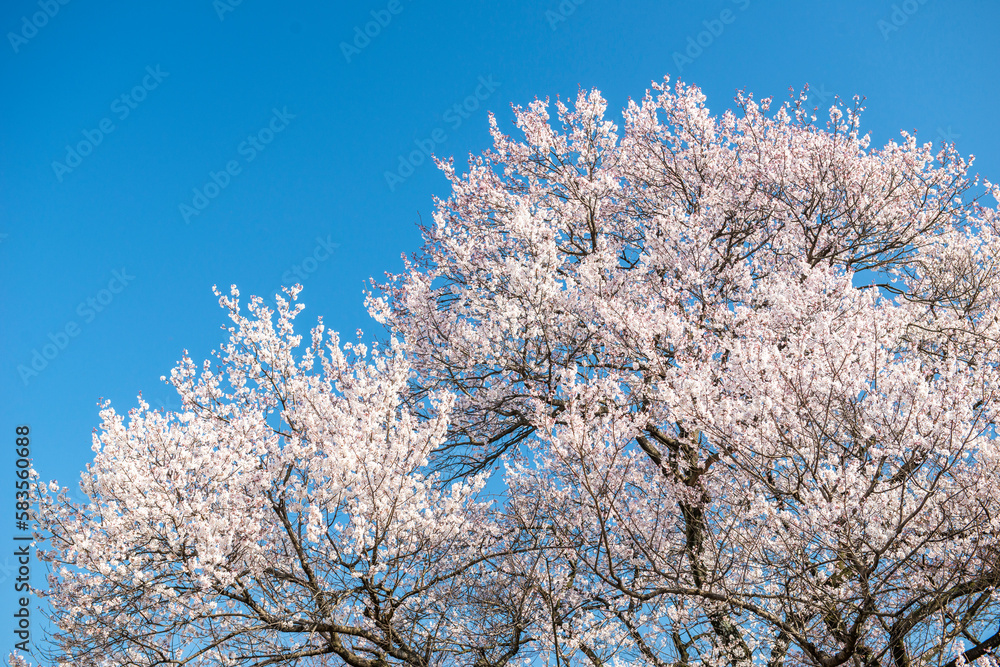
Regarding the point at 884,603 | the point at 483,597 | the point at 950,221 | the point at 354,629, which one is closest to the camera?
the point at 884,603

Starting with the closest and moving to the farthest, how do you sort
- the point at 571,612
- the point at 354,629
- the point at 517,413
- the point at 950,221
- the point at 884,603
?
the point at 884,603 < the point at 354,629 < the point at 571,612 < the point at 517,413 < the point at 950,221

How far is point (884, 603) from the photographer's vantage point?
21.9 feet

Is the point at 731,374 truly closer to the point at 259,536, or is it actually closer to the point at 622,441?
the point at 622,441

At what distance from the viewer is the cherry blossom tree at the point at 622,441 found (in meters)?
6.55

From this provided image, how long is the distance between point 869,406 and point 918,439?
63 centimetres

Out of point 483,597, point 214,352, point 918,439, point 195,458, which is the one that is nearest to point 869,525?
point 918,439

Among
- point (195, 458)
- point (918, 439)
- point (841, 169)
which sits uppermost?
point (841, 169)

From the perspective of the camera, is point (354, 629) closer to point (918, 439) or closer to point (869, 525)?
point (869, 525)

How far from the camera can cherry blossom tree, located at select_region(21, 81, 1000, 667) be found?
6555 mm

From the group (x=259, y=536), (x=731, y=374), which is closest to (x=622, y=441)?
(x=731, y=374)

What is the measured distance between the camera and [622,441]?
7812 millimetres

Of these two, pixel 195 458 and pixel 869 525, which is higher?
pixel 195 458

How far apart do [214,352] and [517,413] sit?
4443 mm

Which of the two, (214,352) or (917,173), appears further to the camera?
(917,173)
